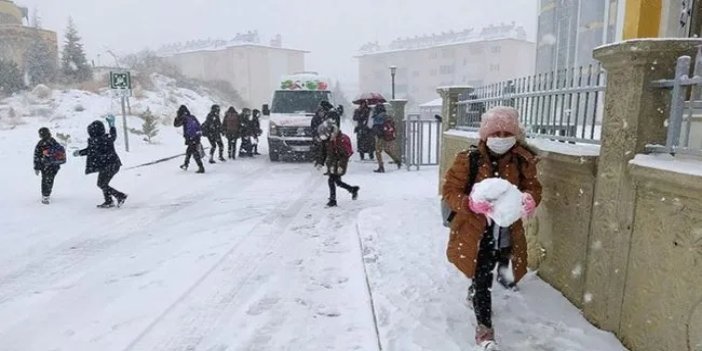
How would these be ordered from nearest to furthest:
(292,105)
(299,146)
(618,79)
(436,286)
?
(618,79) < (436,286) < (299,146) < (292,105)

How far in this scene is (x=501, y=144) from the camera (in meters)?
3.02

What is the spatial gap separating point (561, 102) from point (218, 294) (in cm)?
353

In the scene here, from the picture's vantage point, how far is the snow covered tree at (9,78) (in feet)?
79.3

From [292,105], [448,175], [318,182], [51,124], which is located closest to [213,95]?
[51,124]

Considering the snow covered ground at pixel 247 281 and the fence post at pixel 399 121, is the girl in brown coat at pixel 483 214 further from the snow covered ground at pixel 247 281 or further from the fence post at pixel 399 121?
the fence post at pixel 399 121

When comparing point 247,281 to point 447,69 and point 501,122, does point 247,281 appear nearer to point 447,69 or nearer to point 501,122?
point 501,122

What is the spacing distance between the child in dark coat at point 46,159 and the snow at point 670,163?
8443mm

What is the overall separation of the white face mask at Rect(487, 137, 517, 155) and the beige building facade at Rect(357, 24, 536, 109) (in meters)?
58.0

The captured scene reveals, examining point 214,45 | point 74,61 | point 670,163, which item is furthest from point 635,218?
point 214,45

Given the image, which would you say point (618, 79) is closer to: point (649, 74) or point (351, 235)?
point (649, 74)

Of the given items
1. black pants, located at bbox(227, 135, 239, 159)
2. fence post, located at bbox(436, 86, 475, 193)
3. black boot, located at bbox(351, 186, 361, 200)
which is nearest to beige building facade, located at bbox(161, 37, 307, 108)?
black pants, located at bbox(227, 135, 239, 159)

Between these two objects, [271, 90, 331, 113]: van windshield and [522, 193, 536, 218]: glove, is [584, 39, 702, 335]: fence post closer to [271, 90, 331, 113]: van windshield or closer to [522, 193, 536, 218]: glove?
[522, 193, 536, 218]: glove

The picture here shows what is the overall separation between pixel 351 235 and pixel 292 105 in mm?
9089

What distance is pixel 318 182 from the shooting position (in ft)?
33.1
